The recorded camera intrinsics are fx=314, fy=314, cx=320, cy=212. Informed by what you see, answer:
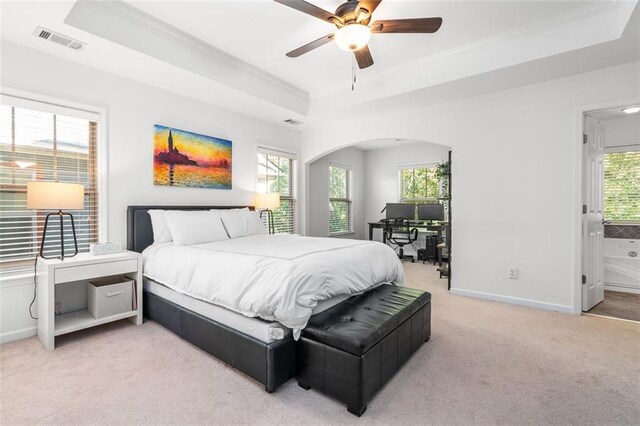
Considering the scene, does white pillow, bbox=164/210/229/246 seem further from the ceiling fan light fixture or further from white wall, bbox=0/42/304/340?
the ceiling fan light fixture

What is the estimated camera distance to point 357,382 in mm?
1679

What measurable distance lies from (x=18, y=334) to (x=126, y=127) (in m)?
2.14

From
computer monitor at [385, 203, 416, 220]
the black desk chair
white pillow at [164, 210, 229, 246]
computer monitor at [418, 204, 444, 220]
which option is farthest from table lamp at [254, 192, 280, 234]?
computer monitor at [418, 204, 444, 220]

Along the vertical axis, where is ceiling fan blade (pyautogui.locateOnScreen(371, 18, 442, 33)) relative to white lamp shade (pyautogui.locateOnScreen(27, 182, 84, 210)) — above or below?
above

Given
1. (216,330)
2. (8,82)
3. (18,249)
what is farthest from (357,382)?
(8,82)

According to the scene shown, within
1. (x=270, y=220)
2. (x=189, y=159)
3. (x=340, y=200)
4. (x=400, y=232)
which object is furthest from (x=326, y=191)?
(x=189, y=159)

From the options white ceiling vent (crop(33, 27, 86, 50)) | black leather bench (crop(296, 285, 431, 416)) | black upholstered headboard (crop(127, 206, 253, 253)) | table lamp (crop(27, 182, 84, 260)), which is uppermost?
white ceiling vent (crop(33, 27, 86, 50))

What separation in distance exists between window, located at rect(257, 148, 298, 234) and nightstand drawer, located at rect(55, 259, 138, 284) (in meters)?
2.33

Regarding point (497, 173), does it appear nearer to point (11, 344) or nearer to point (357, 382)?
point (357, 382)

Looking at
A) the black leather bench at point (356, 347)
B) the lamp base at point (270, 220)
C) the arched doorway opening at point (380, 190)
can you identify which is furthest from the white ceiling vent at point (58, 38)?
the arched doorway opening at point (380, 190)

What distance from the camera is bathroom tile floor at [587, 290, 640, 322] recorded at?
3.27 meters

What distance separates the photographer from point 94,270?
2680 mm

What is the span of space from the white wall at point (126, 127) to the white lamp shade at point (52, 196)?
0.68 m

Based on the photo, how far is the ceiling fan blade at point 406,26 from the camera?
224 centimetres
